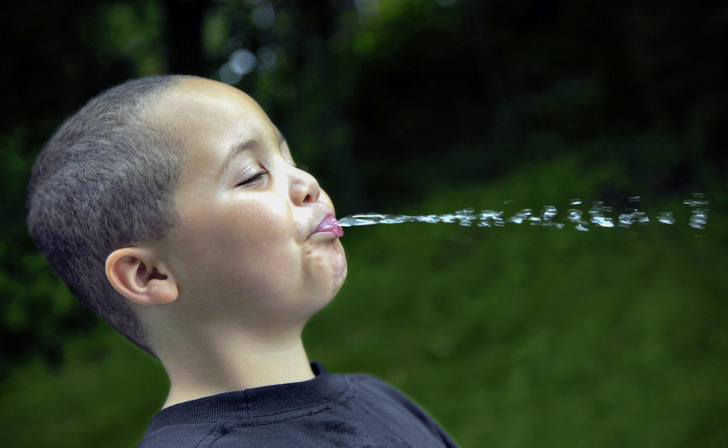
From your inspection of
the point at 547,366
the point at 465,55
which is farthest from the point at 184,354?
the point at 465,55

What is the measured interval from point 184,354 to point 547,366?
2561 mm

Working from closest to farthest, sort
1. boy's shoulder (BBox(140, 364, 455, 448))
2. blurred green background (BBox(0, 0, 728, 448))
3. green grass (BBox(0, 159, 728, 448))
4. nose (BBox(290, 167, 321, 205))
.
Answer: boy's shoulder (BBox(140, 364, 455, 448))
nose (BBox(290, 167, 321, 205))
green grass (BBox(0, 159, 728, 448))
blurred green background (BBox(0, 0, 728, 448))

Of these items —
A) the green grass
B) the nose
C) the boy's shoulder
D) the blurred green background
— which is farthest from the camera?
the blurred green background

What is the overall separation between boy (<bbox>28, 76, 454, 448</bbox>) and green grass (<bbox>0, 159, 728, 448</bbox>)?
2.05 metres

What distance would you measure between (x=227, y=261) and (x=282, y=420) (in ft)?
1.04

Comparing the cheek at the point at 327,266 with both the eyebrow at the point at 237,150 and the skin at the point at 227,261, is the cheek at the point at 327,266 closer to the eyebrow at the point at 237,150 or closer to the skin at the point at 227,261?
the skin at the point at 227,261

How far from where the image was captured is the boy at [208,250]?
3.99 ft

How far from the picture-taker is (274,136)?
53.0 inches

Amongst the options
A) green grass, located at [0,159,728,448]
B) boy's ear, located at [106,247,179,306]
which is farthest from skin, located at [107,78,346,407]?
green grass, located at [0,159,728,448]

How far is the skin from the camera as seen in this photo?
1.22 meters

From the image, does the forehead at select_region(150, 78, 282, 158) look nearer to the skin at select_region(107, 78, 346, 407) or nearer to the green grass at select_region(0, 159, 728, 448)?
the skin at select_region(107, 78, 346, 407)

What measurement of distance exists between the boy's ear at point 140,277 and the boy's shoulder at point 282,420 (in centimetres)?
22

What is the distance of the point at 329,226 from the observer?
132 centimetres

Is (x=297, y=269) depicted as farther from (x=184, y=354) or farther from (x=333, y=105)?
(x=333, y=105)
